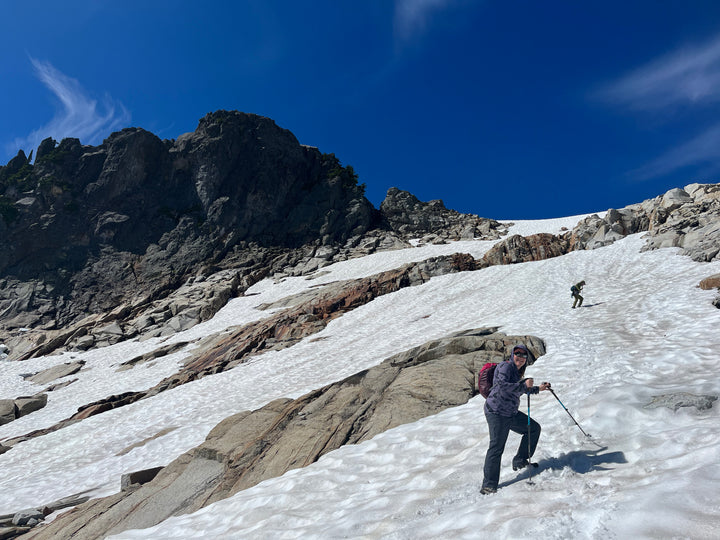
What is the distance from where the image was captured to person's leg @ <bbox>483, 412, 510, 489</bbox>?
5.68m

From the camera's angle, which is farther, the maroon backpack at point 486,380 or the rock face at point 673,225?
the rock face at point 673,225

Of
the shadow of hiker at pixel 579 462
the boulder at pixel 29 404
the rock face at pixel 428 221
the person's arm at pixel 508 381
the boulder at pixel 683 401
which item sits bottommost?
the shadow of hiker at pixel 579 462

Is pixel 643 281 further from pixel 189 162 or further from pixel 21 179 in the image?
pixel 21 179

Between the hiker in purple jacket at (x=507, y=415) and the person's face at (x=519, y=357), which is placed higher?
the person's face at (x=519, y=357)

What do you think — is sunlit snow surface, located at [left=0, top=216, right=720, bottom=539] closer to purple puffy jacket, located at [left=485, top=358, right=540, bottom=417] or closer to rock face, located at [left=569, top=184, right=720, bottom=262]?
purple puffy jacket, located at [left=485, top=358, right=540, bottom=417]

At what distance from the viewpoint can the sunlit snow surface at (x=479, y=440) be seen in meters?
4.61

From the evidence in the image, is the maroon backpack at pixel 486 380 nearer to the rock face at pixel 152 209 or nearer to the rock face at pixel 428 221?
the rock face at pixel 428 221

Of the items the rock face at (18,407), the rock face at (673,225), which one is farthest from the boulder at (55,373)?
the rock face at (673,225)

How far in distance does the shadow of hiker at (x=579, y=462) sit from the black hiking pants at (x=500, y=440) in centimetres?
22

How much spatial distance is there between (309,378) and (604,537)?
1652cm

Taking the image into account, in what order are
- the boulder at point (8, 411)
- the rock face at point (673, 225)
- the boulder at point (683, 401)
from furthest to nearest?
the boulder at point (8, 411)
the rock face at point (673, 225)
the boulder at point (683, 401)

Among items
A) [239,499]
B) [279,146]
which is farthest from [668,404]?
[279,146]

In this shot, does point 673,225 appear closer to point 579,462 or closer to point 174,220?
point 579,462

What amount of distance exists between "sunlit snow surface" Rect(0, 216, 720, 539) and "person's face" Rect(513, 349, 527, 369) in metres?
1.53
